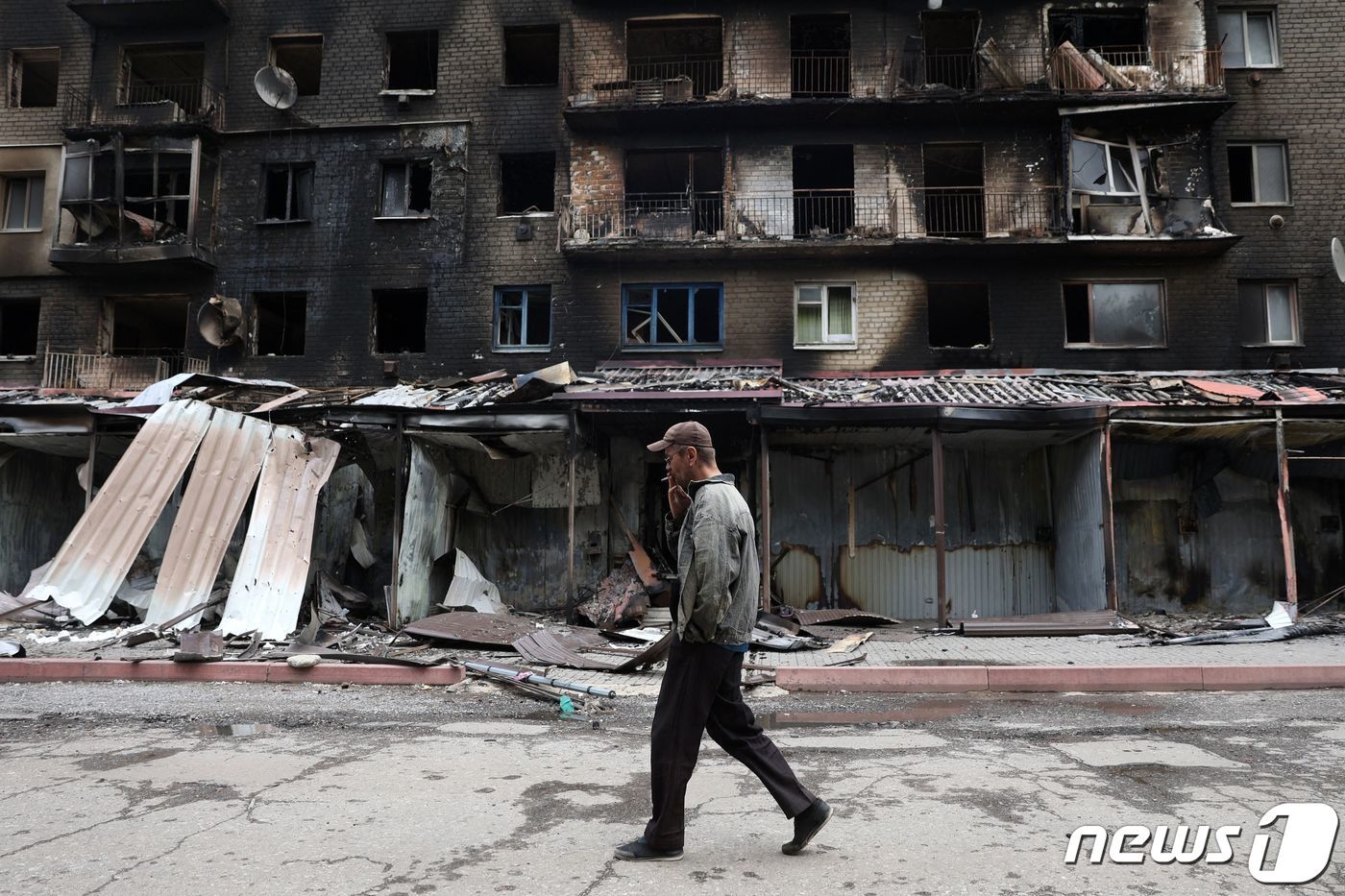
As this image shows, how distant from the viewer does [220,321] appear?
18188 millimetres

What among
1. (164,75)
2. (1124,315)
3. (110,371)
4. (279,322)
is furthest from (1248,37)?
(110,371)

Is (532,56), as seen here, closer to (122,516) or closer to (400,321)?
(400,321)

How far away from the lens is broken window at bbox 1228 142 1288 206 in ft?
A: 57.7

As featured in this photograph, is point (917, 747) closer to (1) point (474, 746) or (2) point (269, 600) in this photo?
(1) point (474, 746)

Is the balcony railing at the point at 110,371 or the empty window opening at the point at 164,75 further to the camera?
the empty window opening at the point at 164,75

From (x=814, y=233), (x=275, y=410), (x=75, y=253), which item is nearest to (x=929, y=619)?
(x=814, y=233)

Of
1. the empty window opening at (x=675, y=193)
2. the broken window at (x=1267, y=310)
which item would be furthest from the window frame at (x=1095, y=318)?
the empty window opening at (x=675, y=193)

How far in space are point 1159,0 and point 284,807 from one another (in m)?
20.8

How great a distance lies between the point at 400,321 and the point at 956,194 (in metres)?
12.1

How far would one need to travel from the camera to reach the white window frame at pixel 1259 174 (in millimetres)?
17438

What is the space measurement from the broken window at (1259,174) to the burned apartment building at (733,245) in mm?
65

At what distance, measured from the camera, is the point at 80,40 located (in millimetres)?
19812

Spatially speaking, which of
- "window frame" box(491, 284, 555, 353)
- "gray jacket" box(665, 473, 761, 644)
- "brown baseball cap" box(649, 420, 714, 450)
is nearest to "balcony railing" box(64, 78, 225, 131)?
"window frame" box(491, 284, 555, 353)

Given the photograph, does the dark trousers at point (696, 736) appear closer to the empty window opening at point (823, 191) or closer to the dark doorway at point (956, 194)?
the empty window opening at point (823, 191)
